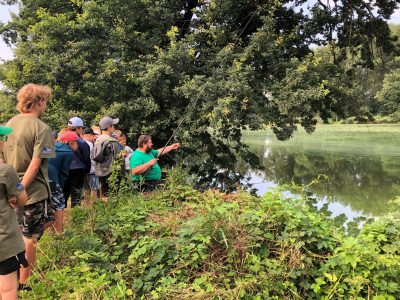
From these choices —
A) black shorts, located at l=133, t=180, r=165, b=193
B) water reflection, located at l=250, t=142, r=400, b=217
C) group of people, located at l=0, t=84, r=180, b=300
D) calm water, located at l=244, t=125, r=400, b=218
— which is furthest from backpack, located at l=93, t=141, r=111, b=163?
water reflection, located at l=250, t=142, r=400, b=217

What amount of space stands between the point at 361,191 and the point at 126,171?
9767 mm

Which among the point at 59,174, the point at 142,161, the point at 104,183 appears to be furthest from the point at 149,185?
the point at 59,174

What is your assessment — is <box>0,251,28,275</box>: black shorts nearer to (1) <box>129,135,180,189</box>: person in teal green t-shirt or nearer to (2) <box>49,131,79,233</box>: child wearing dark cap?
(2) <box>49,131,79,233</box>: child wearing dark cap

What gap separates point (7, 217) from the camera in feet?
8.55

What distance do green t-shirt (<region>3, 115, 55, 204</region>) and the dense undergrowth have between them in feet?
2.28

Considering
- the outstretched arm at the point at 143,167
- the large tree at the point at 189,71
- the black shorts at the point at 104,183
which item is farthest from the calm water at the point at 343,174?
the black shorts at the point at 104,183

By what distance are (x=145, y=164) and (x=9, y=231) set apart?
104 inches

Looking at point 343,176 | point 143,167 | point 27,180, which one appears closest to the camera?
point 27,180

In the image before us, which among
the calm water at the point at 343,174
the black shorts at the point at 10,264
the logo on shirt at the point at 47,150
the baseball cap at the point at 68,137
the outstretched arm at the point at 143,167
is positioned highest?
the logo on shirt at the point at 47,150

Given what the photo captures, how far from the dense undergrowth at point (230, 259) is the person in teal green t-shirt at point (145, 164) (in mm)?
1396

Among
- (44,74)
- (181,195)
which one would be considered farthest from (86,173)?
(44,74)

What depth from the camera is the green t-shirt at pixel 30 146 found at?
3.17 meters

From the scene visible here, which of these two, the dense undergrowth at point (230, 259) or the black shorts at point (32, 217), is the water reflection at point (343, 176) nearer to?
the dense undergrowth at point (230, 259)

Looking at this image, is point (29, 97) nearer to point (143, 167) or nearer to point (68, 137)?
point (68, 137)
